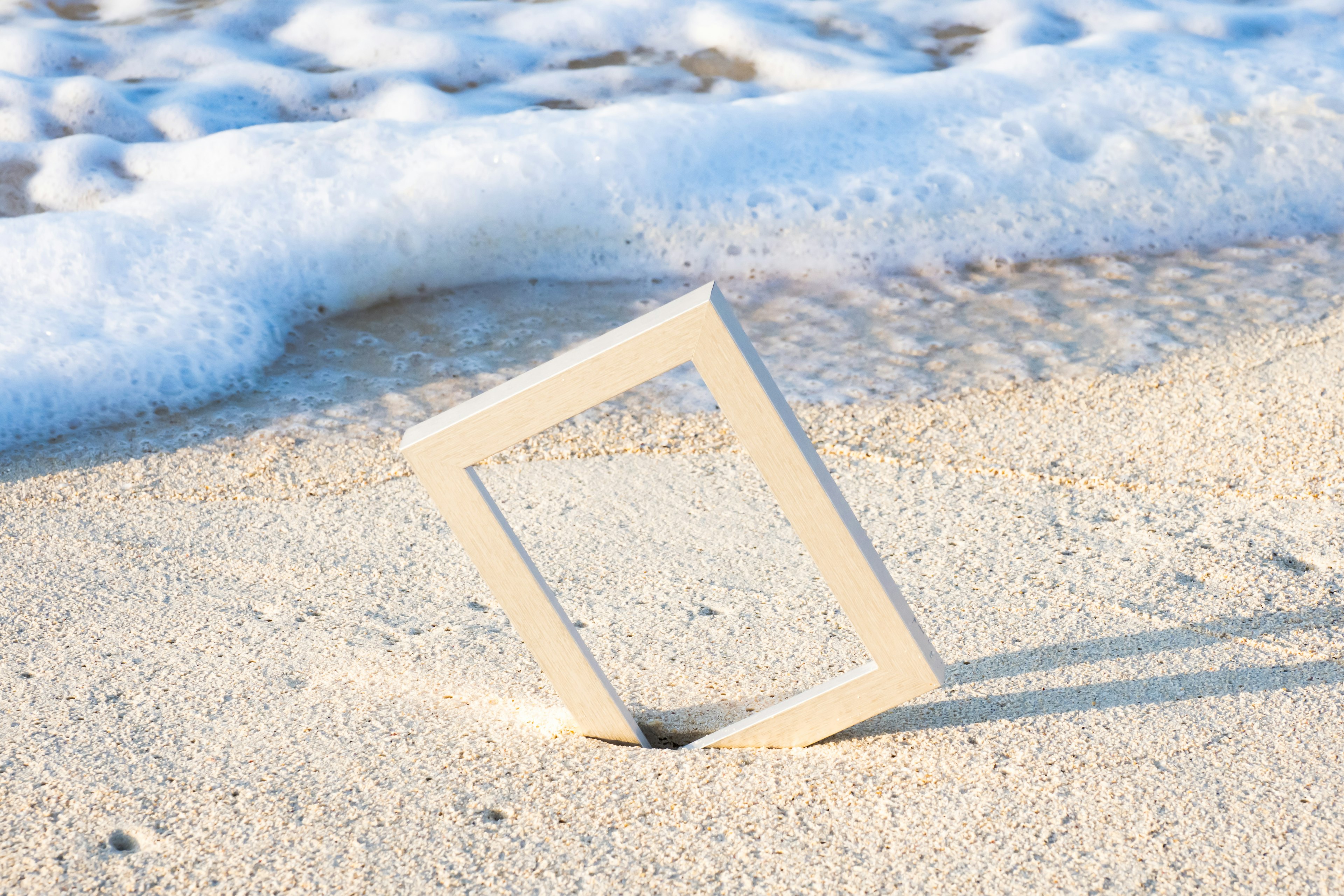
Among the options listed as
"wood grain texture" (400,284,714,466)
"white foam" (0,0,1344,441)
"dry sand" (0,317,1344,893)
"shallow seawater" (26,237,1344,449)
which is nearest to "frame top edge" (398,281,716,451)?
"wood grain texture" (400,284,714,466)

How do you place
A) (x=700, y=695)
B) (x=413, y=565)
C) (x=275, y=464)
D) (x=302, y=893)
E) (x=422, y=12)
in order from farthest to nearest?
1. (x=422, y=12)
2. (x=275, y=464)
3. (x=413, y=565)
4. (x=700, y=695)
5. (x=302, y=893)

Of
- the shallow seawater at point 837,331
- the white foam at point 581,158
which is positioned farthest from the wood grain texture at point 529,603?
the white foam at point 581,158

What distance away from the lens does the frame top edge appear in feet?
3.58

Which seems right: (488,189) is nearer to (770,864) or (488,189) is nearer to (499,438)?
(499,438)

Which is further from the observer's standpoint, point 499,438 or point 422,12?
point 422,12

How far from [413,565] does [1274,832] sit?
1.36 meters

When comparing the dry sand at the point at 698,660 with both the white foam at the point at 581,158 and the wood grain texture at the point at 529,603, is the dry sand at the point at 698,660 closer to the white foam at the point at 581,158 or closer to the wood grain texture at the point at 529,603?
the wood grain texture at the point at 529,603

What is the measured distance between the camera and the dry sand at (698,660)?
1.13 meters

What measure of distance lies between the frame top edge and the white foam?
1.77 metres

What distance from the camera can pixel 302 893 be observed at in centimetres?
109

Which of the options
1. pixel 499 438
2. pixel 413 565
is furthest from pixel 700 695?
pixel 413 565

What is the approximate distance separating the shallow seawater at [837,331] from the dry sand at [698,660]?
17cm

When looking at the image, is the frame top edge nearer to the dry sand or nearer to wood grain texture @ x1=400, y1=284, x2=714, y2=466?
wood grain texture @ x1=400, y1=284, x2=714, y2=466

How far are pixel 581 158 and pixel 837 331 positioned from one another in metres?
1.33
